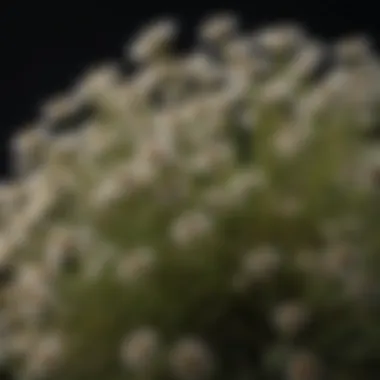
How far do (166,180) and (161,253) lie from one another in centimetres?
5

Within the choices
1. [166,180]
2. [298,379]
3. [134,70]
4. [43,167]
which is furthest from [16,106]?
[298,379]

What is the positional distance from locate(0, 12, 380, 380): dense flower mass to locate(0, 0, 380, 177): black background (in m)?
0.51

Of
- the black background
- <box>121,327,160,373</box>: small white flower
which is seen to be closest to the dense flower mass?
<box>121,327,160,373</box>: small white flower

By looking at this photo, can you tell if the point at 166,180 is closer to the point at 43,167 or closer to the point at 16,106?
the point at 43,167

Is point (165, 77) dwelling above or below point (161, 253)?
above

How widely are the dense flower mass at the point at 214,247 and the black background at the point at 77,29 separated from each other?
20.1 inches

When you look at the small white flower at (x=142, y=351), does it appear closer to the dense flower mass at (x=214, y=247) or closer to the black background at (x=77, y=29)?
the dense flower mass at (x=214, y=247)

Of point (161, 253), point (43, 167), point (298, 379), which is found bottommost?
point (298, 379)

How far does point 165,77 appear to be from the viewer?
72cm

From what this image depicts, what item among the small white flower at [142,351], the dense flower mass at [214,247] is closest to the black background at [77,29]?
the dense flower mass at [214,247]

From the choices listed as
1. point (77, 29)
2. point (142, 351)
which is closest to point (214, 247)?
point (142, 351)

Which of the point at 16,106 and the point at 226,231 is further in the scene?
the point at 16,106

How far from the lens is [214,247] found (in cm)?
A: 61

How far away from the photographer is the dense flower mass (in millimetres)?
589
